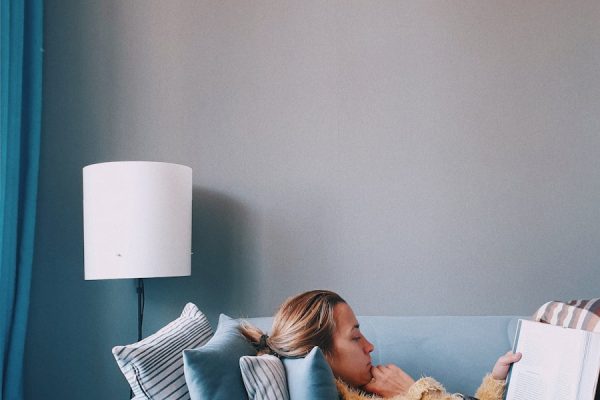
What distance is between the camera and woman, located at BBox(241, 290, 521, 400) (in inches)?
60.8

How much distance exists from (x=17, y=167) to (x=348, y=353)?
147 centimetres

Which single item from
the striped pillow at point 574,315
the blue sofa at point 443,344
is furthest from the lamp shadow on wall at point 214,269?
the striped pillow at point 574,315

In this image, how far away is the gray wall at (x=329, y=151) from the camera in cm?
242

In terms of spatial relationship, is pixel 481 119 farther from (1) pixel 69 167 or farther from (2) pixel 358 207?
(1) pixel 69 167

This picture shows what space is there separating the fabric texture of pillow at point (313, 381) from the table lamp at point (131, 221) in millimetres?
845

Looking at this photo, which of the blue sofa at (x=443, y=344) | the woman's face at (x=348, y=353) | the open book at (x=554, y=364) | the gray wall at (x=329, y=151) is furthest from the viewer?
the gray wall at (x=329, y=151)

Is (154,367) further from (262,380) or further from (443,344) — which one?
(443,344)

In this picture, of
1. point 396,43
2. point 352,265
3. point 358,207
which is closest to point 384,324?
point 352,265

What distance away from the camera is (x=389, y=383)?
5.40ft

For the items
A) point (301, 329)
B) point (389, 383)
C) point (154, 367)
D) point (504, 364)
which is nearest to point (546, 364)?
point (504, 364)

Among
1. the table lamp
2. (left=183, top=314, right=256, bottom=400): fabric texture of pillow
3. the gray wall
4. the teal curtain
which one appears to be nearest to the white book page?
(left=183, top=314, right=256, bottom=400): fabric texture of pillow

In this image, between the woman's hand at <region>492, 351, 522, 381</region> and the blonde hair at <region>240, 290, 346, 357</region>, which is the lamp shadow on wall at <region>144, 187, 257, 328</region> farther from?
the woman's hand at <region>492, 351, 522, 381</region>

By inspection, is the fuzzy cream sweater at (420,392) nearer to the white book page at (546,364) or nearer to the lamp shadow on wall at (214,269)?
the white book page at (546,364)

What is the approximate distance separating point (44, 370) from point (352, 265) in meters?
1.31
